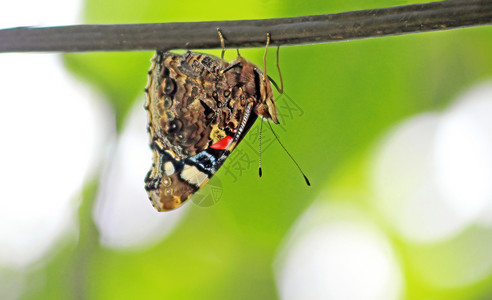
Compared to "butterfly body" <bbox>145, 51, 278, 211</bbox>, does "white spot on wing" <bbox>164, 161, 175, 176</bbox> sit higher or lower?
lower

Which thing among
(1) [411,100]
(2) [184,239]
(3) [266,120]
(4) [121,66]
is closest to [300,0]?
(3) [266,120]

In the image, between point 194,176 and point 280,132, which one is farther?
point 280,132

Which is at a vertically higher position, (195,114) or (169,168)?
(195,114)

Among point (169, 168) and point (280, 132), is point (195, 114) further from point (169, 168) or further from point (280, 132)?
point (280, 132)

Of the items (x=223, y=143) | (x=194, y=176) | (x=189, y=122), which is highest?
(x=189, y=122)

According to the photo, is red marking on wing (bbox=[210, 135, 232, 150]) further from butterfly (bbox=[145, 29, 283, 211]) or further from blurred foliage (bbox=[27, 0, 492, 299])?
blurred foliage (bbox=[27, 0, 492, 299])

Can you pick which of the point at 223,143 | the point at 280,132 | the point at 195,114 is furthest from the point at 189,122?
the point at 280,132

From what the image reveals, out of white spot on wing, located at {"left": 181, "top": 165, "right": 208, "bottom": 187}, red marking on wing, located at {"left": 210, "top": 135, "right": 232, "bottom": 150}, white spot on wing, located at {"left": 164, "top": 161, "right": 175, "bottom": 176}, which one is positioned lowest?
white spot on wing, located at {"left": 181, "top": 165, "right": 208, "bottom": 187}

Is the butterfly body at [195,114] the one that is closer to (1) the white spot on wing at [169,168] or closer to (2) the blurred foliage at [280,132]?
(1) the white spot on wing at [169,168]

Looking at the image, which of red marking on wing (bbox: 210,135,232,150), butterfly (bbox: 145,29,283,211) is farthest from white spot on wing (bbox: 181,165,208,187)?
red marking on wing (bbox: 210,135,232,150)
